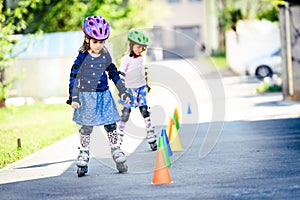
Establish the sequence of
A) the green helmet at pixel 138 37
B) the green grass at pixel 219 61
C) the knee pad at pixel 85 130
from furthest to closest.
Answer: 1. the green grass at pixel 219 61
2. the green helmet at pixel 138 37
3. the knee pad at pixel 85 130

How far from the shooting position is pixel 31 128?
19859 mm

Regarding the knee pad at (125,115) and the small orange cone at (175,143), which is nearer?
the small orange cone at (175,143)

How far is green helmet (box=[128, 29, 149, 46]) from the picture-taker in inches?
513

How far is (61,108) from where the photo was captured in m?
26.8

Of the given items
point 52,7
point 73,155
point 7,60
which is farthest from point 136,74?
point 52,7

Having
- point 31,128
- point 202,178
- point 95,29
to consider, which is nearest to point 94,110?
point 95,29

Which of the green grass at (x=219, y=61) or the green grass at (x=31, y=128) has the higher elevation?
the green grass at (x=219, y=61)

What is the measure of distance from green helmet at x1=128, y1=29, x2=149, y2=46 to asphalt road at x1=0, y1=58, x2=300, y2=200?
1.78 meters

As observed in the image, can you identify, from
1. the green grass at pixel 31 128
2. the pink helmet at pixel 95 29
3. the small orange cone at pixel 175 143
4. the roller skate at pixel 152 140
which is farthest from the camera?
the green grass at pixel 31 128

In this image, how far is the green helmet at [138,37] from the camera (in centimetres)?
1302

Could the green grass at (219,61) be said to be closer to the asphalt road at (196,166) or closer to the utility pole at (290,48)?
the utility pole at (290,48)

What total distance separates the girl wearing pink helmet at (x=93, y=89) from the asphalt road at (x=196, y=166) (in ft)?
1.10

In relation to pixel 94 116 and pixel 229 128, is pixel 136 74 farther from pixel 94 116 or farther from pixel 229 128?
pixel 229 128

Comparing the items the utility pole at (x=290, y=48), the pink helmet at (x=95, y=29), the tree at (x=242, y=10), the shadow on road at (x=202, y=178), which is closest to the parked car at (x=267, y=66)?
the tree at (x=242, y=10)
